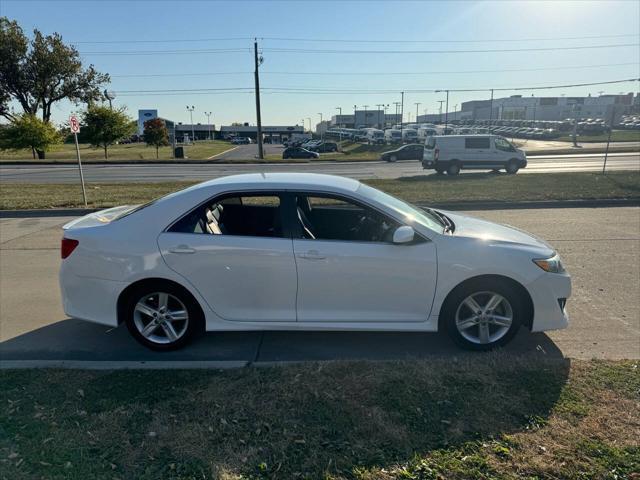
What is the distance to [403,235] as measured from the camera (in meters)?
3.74

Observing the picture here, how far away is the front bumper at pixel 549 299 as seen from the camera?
3.88 metres

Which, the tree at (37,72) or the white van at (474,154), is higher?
the tree at (37,72)

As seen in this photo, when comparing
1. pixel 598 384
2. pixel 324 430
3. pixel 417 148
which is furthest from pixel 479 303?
pixel 417 148

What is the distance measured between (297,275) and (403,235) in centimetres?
92

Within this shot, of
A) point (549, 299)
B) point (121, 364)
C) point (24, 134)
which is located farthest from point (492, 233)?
point (24, 134)

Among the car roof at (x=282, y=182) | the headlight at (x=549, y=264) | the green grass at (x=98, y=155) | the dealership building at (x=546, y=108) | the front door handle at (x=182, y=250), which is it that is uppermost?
the dealership building at (x=546, y=108)

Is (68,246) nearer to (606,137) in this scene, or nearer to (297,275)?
(297,275)

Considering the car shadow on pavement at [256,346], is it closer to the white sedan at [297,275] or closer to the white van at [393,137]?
the white sedan at [297,275]

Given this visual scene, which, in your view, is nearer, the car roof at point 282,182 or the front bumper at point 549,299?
the front bumper at point 549,299

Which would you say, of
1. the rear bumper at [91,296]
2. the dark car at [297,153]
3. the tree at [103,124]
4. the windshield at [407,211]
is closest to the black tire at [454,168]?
the windshield at [407,211]

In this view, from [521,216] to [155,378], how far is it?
29.9 ft

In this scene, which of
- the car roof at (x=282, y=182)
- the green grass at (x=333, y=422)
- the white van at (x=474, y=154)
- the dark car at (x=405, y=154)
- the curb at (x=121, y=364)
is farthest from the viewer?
the dark car at (x=405, y=154)

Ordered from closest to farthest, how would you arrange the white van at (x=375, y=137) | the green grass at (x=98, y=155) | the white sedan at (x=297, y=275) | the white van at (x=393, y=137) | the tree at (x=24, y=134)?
the white sedan at (x=297, y=275), the tree at (x=24, y=134), the green grass at (x=98, y=155), the white van at (x=393, y=137), the white van at (x=375, y=137)

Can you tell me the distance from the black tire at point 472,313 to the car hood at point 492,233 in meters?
0.39
